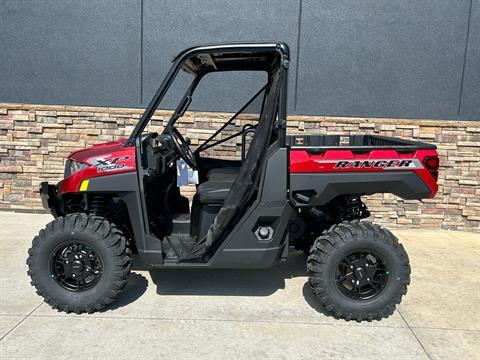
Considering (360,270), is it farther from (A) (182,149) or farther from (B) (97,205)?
(B) (97,205)

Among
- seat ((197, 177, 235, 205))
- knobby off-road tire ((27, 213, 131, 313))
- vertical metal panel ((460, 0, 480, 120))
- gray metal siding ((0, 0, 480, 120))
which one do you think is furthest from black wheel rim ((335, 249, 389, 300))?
vertical metal panel ((460, 0, 480, 120))

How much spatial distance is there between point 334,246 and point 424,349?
0.92 m

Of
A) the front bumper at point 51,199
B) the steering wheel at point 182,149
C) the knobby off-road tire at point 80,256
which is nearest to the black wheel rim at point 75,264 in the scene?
the knobby off-road tire at point 80,256

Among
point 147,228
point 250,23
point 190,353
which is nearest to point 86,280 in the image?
point 147,228

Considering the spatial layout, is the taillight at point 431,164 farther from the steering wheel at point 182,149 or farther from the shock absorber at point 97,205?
the shock absorber at point 97,205

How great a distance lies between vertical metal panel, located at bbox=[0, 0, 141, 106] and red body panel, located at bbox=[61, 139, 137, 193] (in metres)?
2.94

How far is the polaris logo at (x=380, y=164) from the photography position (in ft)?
10.6

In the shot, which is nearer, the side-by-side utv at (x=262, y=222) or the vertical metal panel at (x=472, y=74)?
the side-by-side utv at (x=262, y=222)

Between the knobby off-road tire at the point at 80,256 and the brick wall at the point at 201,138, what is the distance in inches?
105

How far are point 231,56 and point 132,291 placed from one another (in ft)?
7.24

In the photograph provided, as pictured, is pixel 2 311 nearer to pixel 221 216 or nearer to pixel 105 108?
pixel 221 216

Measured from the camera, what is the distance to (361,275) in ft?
10.9

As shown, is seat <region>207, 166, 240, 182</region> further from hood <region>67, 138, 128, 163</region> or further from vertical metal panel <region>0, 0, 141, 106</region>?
vertical metal panel <region>0, 0, 141, 106</region>

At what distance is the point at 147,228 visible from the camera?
10.9 feet
